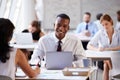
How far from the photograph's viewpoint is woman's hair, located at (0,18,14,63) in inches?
113

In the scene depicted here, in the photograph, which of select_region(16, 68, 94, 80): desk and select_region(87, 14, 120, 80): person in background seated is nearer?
select_region(16, 68, 94, 80): desk

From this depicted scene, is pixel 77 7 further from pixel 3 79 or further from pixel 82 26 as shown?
pixel 3 79

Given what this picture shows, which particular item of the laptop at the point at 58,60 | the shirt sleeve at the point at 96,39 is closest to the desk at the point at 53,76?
the laptop at the point at 58,60

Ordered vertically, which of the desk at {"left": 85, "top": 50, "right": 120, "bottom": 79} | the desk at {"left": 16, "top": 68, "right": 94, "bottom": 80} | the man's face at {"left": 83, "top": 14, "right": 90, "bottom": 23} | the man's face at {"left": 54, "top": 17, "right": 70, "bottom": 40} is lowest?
the desk at {"left": 16, "top": 68, "right": 94, "bottom": 80}

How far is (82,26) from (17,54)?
22.0ft

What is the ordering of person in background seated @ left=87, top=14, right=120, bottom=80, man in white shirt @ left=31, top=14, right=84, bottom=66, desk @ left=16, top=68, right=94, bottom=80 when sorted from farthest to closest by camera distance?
person in background seated @ left=87, top=14, right=120, bottom=80
man in white shirt @ left=31, top=14, right=84, bottom=66
desk @ left=16, top=68, right=94, bottom=80

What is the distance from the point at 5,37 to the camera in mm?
2879

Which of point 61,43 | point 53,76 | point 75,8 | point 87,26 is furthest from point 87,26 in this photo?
point 53,76

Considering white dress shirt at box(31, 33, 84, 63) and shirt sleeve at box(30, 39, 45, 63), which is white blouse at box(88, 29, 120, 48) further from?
shirt sleeve at box(30, 39, 45, 63)

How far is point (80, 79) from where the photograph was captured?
2.98 m

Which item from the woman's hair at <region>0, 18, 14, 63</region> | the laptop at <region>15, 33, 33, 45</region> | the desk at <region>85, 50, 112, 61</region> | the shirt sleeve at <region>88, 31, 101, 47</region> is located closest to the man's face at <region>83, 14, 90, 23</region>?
the laptop at <region>15, 33, 33, 45</region>

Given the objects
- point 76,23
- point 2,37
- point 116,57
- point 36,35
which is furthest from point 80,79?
point 76,23

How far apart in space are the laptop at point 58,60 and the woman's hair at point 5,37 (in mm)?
669

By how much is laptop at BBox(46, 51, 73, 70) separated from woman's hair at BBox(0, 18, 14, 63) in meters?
0.67
